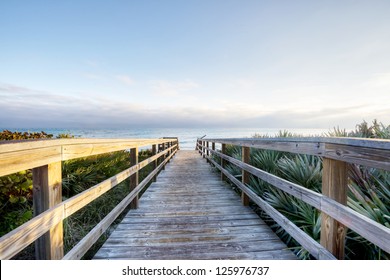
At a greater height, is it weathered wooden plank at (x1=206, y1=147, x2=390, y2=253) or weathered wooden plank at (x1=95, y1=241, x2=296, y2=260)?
weathered wooden plank at (x1=206, y1=147, x2=390, y2=253)

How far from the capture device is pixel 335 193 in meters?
1.39

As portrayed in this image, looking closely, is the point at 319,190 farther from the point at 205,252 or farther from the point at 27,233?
the point at 27,233

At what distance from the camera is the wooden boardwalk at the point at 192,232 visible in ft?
6.59

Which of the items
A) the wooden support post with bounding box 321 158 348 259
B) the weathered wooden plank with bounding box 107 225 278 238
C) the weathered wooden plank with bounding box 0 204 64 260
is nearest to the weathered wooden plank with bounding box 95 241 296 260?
the weathered wooden plank with bounding box 107 225 278 238

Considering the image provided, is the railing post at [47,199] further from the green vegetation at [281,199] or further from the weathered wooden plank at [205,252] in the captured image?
the green vegetation at [281,199]

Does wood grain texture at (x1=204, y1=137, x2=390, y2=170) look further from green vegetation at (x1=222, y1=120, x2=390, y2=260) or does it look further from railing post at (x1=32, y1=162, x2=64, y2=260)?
railing post at (x1=32, y1=162, x2=64, y2=260)

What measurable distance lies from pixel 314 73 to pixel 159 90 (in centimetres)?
1643

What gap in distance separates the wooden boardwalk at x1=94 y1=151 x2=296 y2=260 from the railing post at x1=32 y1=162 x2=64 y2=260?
2.51 ft

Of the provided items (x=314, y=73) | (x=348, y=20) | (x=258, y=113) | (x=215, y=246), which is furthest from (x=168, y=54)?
(x=258, y=113)

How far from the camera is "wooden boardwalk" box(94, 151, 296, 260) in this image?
2.01 meters

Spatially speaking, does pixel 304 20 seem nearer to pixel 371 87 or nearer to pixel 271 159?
pixel 371 87

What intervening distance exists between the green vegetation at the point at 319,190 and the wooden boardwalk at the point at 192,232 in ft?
1.01

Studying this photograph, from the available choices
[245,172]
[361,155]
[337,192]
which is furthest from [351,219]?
[245,172]

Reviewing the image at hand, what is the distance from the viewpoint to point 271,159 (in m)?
3.97
